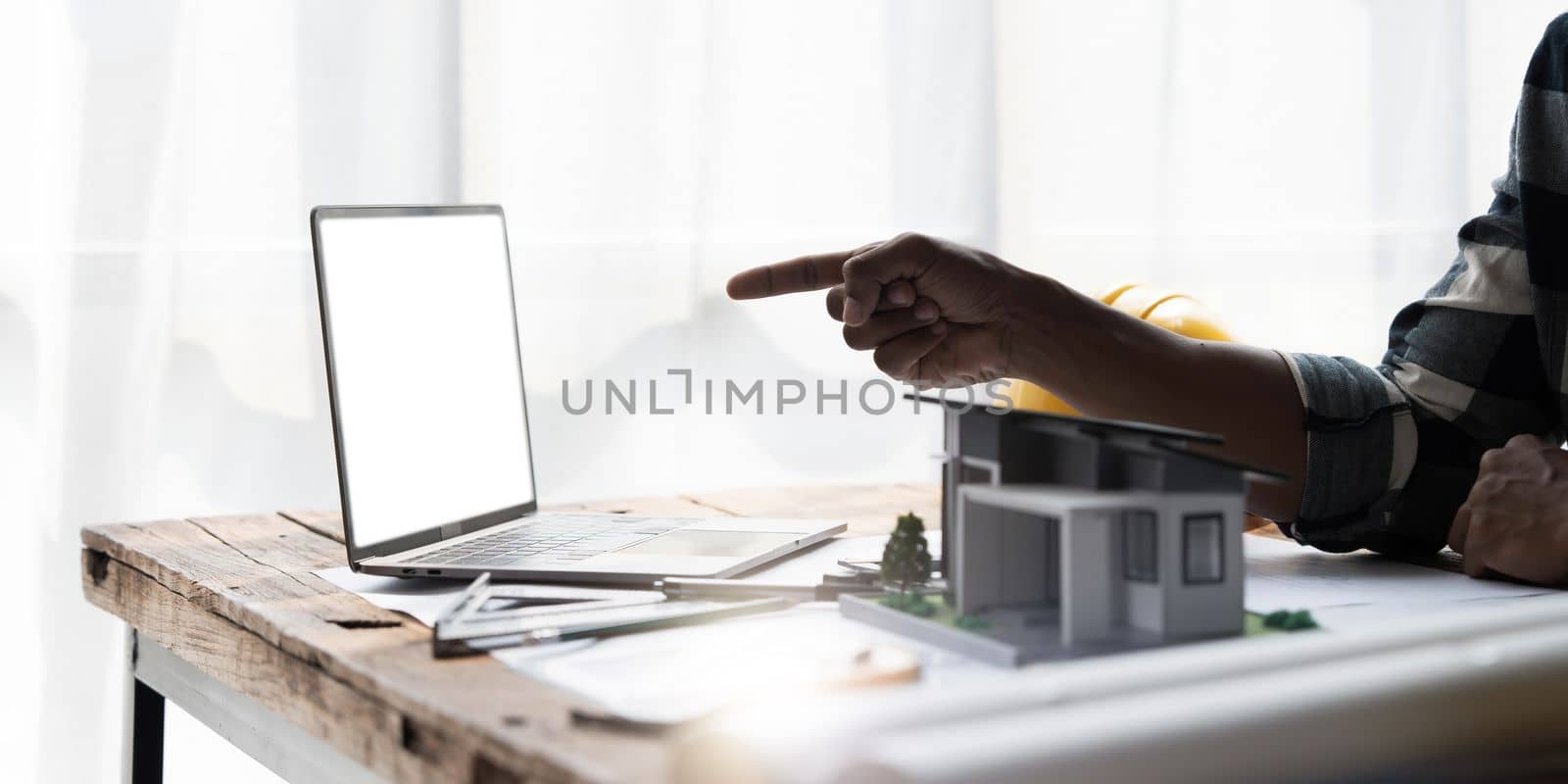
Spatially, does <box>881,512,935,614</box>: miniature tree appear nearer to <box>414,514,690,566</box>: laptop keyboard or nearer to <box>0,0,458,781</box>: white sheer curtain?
<box>414,514,690,566</box>: laptop keyboard

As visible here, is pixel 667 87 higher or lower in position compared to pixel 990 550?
higher

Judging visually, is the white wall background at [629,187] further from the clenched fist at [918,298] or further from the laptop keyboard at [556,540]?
the clenched fist at [918,298]

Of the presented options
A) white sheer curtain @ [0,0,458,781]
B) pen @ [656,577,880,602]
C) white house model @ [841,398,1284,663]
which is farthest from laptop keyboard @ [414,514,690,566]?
white sheer curtain @ [0,0,458,781]

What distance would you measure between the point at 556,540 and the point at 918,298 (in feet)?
0.96

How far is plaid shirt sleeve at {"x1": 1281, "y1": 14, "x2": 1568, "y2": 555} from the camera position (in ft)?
2.96

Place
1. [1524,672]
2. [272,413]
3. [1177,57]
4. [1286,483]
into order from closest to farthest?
[1524,672], [1286,483], [272,413], [1177,57]

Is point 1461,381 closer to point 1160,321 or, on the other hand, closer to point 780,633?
point 1160,321

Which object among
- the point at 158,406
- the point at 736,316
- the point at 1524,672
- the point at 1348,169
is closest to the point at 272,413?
the point at 158,406

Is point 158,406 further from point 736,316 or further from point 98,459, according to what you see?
point 736,316

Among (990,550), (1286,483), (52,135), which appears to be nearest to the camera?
(990,550)

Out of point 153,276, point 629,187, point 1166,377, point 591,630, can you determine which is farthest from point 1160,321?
point 153,276

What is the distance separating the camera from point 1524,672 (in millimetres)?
500

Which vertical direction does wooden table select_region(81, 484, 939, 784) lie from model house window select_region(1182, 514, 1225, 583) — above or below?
below

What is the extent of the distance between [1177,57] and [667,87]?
0.90m
